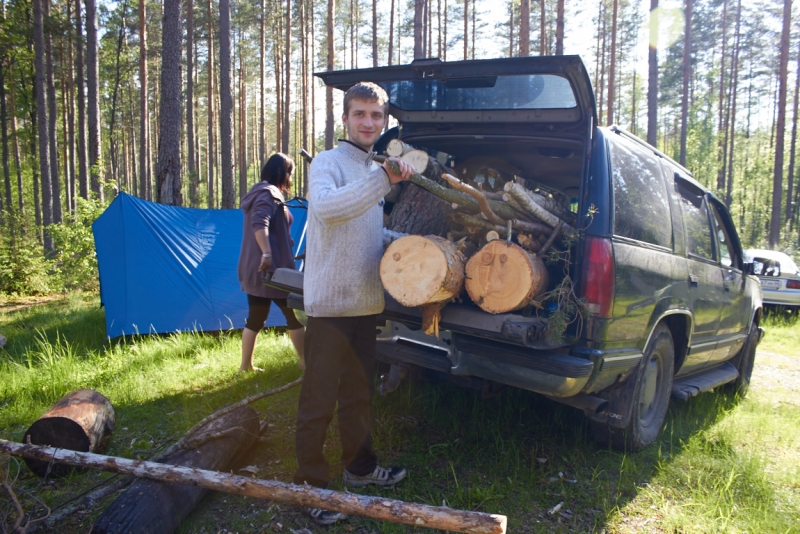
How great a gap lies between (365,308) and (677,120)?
38.0 metres

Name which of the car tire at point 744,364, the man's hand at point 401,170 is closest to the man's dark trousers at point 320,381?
the man's hand at point 401,170

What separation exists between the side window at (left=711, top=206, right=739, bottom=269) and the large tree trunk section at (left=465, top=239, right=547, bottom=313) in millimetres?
2630

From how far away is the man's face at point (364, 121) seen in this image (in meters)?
2.38

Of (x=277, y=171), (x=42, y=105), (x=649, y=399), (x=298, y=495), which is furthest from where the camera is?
(x=42, y=105)

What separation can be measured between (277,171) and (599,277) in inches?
110

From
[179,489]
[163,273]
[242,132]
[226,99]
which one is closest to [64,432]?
[179,489]

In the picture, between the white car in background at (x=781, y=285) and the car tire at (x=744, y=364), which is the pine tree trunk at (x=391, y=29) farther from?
the car tire at (x=744, y=364)

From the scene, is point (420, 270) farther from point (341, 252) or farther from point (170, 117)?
point (170, 117)

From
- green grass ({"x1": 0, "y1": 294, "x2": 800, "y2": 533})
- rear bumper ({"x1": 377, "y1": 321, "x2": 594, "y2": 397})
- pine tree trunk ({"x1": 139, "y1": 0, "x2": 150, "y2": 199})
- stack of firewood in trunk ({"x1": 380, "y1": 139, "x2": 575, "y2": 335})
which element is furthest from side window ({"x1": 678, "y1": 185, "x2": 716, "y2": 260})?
pine tree trunk ({"x1": 139, "y1": 0, "x2": 150, "y2": 199})

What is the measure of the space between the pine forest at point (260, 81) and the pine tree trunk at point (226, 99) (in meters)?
0.05

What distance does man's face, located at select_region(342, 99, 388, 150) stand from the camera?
238 cm

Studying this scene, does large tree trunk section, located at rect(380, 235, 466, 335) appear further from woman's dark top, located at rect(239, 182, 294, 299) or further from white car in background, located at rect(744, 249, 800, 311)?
white car in background, located at rect(744, 249, 800, 311)

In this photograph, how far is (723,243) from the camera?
4.50m

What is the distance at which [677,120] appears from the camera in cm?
3419
